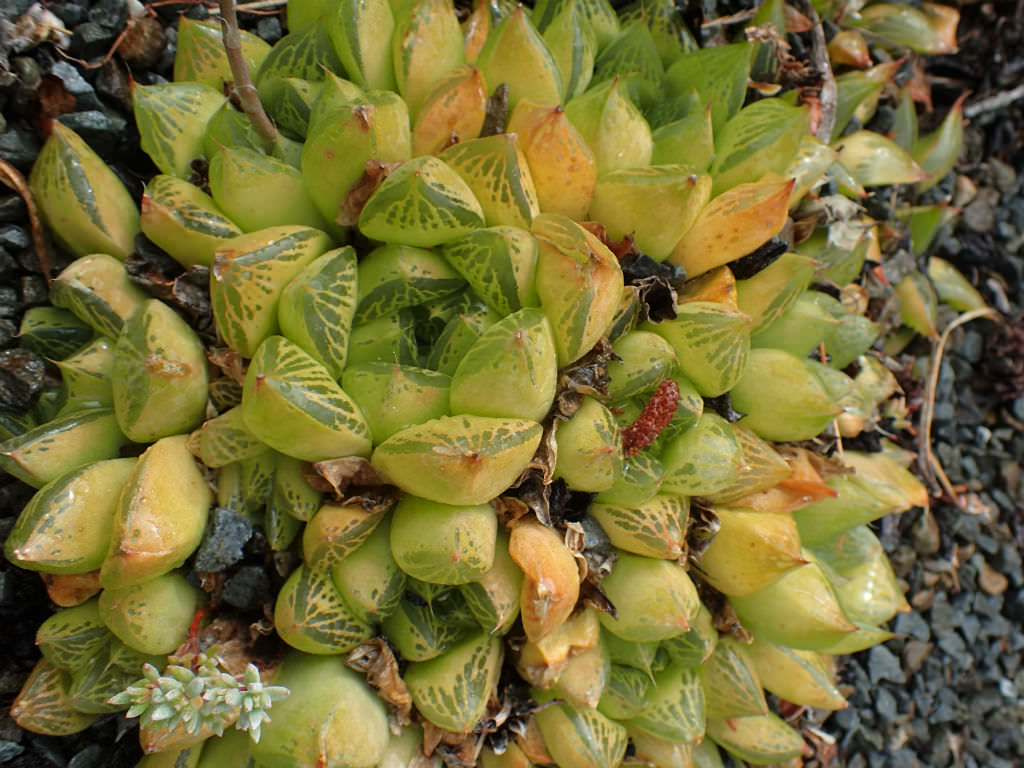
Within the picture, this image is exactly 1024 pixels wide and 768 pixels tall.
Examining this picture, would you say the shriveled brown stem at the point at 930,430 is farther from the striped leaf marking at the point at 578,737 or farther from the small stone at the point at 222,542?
the small stone at the point at 222,542

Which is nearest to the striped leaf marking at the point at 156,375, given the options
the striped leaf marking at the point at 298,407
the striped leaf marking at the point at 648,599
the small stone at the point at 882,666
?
the striped leaf marking at the point at 298,407

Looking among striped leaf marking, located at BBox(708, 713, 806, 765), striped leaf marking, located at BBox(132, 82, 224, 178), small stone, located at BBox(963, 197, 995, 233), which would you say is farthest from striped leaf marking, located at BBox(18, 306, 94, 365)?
small stone, located at BBox(963, 197, 995, 233)

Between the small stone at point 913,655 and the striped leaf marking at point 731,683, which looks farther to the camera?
the small stone at point 913,655

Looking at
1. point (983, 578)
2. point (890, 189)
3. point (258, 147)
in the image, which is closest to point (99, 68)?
point (258, 147)

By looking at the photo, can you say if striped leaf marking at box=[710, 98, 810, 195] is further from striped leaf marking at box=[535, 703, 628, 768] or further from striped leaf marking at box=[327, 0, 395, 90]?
striped leaf marking at box=[535, 703, 628, 768]

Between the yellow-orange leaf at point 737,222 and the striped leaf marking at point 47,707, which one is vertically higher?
the yellow-orange leaf at point 737,222

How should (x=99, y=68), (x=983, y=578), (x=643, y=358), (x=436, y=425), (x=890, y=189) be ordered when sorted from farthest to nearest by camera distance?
(x=983, y=578), (x=890, y=189), (x=99, y=68), (x=643, y=358), (x=436, y=425)

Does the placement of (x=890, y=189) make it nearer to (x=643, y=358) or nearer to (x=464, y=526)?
(x=643, y=358)
